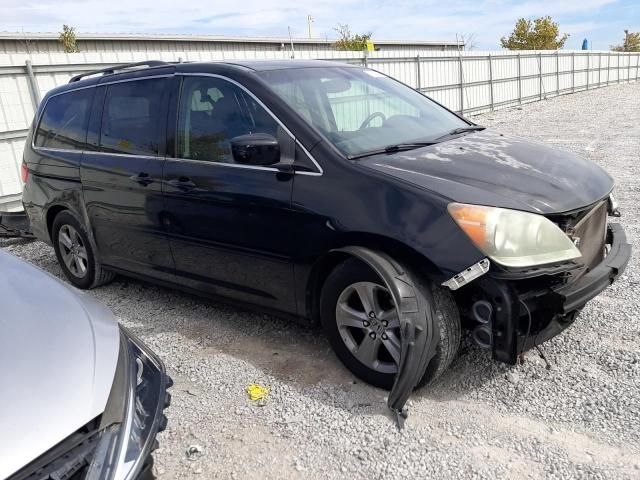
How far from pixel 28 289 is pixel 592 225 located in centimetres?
284

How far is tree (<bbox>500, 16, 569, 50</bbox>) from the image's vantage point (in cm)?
4116

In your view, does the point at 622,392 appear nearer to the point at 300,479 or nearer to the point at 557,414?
the point at 557,414

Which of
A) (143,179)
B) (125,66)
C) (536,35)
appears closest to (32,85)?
(125,66)

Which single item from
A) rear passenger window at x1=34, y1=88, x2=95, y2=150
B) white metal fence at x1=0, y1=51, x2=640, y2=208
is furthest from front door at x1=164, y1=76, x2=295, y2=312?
white metal fence at x1=0, y1=51, x2=640, y2=208

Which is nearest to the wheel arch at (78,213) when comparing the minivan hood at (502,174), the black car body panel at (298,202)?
the black car body panel at (298,202)

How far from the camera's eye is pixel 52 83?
28.8 ft

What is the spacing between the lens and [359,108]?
3900 mm

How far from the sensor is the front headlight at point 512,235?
2.61m

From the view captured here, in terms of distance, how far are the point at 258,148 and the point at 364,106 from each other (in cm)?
114

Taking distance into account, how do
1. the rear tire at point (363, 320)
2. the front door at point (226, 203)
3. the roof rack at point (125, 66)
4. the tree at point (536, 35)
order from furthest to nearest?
the tree at point (536, 35)
the roof rack at point (125, 66)
the front door at point (226, 203)
the rear tire at point (363, 320)

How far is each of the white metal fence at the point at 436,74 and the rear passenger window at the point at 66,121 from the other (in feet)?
12.6

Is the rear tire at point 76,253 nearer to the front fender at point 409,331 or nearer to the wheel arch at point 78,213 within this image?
the wheel arch at point 78,213

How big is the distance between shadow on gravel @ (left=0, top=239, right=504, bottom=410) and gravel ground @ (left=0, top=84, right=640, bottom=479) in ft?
0.04

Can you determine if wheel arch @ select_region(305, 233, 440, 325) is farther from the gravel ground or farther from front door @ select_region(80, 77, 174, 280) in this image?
front door @ select_region(80, 77, 174, 280)
